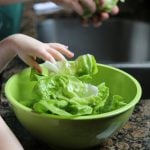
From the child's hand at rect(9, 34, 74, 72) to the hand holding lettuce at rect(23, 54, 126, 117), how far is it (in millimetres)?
21

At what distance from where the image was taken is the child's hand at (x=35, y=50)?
2.56ft

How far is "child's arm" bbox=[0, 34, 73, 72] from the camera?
784 mm

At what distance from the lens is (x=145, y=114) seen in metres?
0.92

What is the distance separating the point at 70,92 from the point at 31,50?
129 millimetres

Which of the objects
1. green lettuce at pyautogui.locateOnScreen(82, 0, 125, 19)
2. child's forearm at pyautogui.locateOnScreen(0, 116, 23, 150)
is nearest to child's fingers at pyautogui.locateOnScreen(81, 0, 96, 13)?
green lettuce at pyautogui.locateOnScreen(82, 0, 125, 19)

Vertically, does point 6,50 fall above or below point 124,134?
above

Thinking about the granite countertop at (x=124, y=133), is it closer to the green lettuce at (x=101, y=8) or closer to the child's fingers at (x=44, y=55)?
the child's fingers at (x=44, y=55)

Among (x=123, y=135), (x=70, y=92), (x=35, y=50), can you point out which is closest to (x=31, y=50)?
(x=35, y=50)

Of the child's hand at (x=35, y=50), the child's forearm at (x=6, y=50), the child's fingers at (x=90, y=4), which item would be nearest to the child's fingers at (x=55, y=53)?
the child's hand at (x=35, y=50)

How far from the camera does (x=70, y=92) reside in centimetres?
74

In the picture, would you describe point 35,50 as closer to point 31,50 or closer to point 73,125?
point 31,50

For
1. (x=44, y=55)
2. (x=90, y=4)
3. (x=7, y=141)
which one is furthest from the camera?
(x=90, y=4)

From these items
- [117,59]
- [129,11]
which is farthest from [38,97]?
[129,11]

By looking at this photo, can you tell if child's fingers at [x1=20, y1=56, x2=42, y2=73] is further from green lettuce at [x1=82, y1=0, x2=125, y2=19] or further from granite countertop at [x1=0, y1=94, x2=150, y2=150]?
green lettuce at [x1=82, y1=0, x2=125, y2=19]
